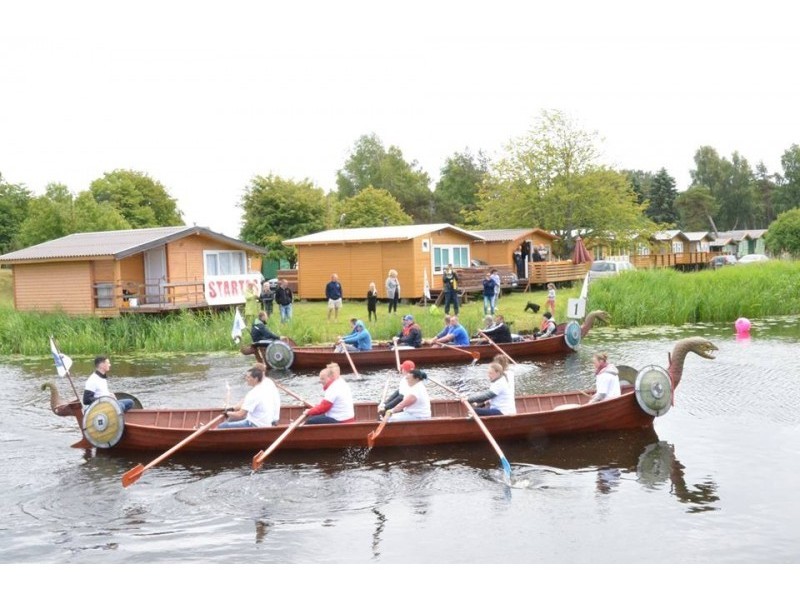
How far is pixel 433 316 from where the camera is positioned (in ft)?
95.6

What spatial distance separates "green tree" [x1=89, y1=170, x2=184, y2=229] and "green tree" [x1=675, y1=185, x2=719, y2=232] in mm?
52416

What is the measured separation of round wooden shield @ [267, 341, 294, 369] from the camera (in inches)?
906

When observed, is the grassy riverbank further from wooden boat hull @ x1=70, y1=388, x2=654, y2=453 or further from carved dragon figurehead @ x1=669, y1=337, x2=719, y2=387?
carved dragon figurehead @ x1=669, y1=337, x2=719, y2=387

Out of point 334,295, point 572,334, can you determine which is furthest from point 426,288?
point 572,334

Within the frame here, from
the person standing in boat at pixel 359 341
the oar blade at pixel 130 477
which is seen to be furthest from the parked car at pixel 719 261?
the oar blade at pixel 130 477

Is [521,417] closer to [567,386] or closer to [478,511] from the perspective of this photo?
[478,511]

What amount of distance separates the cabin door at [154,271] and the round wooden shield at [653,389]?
20592 millimetres

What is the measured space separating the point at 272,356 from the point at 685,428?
11712mm

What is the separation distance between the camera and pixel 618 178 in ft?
166

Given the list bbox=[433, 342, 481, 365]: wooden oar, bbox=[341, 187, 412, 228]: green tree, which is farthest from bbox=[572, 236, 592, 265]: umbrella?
bbox=[433, 342, 481, 365]: wooden oar

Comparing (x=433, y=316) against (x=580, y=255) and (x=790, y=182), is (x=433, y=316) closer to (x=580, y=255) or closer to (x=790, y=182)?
A: (x=580, y=255)

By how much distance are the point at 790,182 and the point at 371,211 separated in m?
52.0

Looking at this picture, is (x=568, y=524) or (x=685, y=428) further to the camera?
(x=685, y=428)

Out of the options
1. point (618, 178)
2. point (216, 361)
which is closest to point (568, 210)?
point (618, 178)
